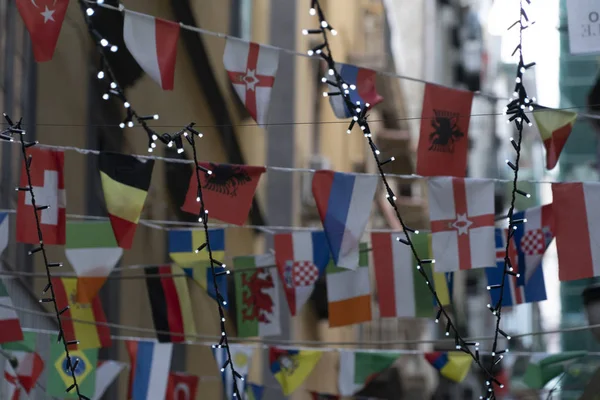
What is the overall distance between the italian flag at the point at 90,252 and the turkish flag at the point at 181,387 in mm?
1769

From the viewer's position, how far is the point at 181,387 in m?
11.2

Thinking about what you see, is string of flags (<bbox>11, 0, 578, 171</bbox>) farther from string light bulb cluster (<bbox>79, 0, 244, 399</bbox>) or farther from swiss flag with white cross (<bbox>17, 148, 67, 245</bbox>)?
swiss flag with white cross (<bbox>17, 148, 67, 245</bbox>)

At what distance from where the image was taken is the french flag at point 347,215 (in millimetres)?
9219

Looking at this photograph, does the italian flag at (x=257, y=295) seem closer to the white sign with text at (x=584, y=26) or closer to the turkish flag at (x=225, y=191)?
the turkish flag at (x=225, y=191)

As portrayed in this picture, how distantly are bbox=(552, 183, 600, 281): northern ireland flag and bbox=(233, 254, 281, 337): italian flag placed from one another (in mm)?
2398

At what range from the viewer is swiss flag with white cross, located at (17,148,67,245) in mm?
8617

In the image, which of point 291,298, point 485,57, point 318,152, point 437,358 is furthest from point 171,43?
point 485,57

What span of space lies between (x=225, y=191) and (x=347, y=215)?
34.5 inches

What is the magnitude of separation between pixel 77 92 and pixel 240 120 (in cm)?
681

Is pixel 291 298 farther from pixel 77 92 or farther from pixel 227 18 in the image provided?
pixel 227 18

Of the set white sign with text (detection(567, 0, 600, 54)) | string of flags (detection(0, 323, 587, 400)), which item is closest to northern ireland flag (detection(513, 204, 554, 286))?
string of flags (detection(0, 323, 587, 400))

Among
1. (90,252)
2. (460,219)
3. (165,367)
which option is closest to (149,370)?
(165,367)

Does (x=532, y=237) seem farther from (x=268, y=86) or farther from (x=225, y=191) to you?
(x=225, y=191)

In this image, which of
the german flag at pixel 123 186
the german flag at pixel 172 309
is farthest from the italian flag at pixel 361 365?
the german flag at pixel 123 186
